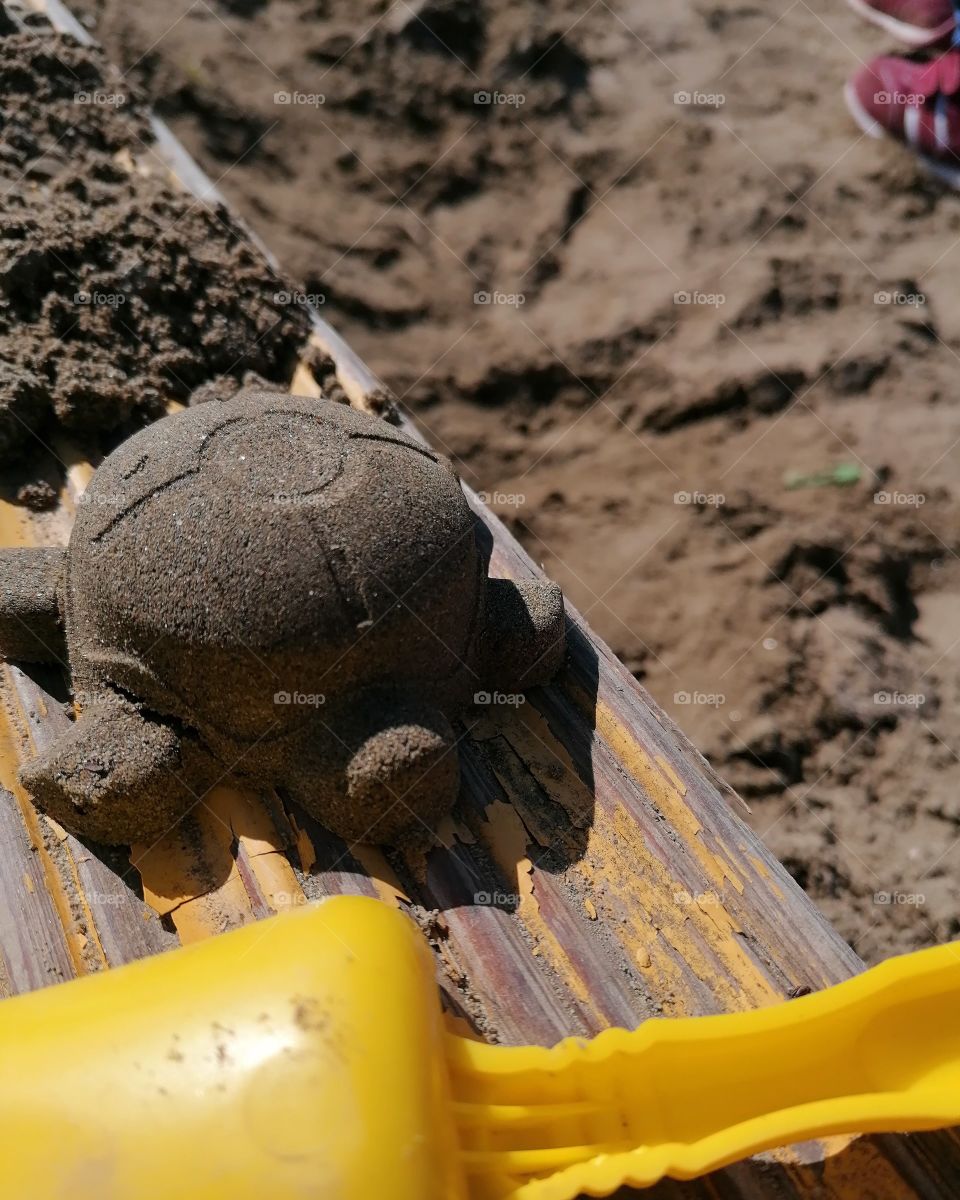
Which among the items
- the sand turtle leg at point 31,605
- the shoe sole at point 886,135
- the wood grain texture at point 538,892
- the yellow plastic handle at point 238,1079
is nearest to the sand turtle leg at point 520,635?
the wood grain texture at point 538,892

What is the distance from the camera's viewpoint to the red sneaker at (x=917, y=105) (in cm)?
451

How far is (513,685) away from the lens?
2.25m

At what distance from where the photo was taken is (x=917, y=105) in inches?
179

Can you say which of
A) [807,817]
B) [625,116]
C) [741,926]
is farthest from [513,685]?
[625,116]

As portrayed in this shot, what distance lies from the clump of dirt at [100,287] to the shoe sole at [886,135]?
3213 mm

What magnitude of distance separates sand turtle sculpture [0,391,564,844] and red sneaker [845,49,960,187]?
3781 mm

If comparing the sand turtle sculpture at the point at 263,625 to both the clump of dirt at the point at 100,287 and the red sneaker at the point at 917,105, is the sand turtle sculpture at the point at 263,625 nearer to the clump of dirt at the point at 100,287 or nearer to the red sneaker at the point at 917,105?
the clump of dirt at the point at 100,287

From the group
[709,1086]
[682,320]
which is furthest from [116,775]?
[682,320]

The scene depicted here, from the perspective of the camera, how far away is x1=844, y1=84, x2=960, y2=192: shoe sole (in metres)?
4.49

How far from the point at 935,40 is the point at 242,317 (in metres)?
4.04

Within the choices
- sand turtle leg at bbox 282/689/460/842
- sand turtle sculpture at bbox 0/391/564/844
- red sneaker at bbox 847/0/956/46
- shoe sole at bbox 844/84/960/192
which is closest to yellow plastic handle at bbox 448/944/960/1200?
sand turtle leg at bbox 282/689/460/842

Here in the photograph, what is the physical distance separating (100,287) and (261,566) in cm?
138

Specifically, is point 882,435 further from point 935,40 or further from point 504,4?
point 504,4

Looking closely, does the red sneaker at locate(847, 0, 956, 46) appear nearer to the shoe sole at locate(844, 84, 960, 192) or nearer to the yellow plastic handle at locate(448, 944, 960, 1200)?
the shoe sole at locate(844, 84, 960, 192)
